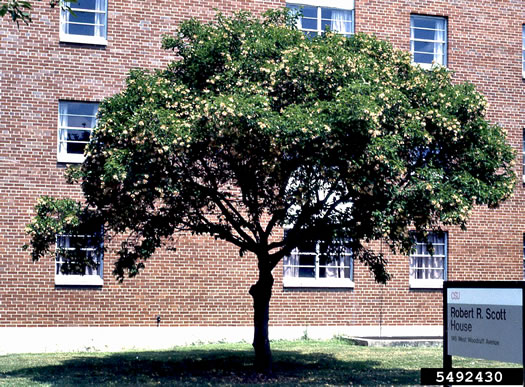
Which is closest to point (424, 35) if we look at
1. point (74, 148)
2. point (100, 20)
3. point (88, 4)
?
point (100, 20)

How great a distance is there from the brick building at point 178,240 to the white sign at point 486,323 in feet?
38.3

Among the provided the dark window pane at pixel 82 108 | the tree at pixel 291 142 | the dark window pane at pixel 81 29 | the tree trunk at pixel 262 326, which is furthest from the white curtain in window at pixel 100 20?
the tree trunk at pixel 262 326

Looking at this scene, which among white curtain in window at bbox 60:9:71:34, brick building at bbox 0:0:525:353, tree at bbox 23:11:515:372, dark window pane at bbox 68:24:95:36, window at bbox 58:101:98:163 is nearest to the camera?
tree at bbox 23:11:515:372

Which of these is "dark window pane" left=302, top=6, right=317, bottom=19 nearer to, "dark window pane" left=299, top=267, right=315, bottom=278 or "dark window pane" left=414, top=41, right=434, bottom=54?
"dark window pane" left=414, top=41, right=434, bottom=54

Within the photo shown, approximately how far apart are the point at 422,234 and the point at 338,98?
292 cm

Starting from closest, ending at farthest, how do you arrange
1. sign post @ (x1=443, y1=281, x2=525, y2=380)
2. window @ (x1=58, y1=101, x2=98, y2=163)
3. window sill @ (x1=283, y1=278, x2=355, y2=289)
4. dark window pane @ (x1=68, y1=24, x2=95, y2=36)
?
sign post @ (x1=443, y1=281, x2=525, y2=380) < window @ (x1=58, y1=101, x2=98, y2=163) < dark window pane @ (x1=68, y1=24, x2=95, y2=36) < window sill @ (x1=283, y1=278, x2=355, y2=289)

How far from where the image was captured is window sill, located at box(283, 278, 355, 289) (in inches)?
903

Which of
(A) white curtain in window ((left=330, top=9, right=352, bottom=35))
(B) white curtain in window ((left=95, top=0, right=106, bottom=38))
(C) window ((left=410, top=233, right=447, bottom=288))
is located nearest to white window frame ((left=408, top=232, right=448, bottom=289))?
(C) window ((left=410, top=233, right=447, bottom=288))

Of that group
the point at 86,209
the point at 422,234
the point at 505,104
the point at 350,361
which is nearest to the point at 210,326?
the point at 350,361

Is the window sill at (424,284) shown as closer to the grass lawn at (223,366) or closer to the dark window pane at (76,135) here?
the grass lawn at (223,366)

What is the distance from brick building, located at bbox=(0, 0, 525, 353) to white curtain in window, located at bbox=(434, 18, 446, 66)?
0.14 feet

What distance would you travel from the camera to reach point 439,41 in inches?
974

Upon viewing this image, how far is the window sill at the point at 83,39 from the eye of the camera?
21.8 metres

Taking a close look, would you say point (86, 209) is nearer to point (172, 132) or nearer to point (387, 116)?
point (172, 132)
